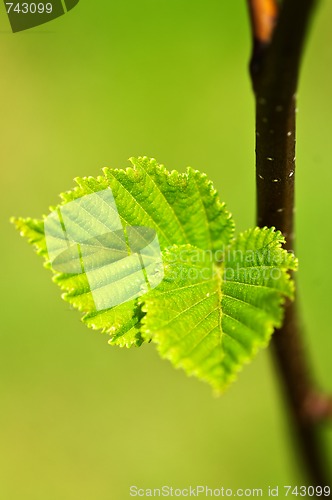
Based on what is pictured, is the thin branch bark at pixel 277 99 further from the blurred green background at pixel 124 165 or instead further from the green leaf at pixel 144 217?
the blurred green background at pixel 124 165

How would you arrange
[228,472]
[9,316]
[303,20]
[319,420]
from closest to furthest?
[303,20] → [319,420] → [228,472] → [9,316]

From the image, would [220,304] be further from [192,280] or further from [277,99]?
[277,99]

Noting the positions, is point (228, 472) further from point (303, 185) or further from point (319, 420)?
point (319, 420)

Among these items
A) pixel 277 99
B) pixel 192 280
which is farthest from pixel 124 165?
pixel 277 99

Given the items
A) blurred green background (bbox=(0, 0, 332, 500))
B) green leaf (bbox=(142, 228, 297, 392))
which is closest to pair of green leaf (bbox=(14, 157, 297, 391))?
green leaf (bbox=(142, 228, 297, 392))

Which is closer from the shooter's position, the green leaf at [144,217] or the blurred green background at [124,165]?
the green leaf at [144,217]

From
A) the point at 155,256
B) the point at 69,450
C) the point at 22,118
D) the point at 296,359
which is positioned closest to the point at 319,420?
the point at 296,359

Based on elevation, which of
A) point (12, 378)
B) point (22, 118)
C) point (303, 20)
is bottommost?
point (12, 378)

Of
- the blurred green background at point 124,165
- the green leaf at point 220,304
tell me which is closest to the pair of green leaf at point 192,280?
the green leaf at point 220,304
